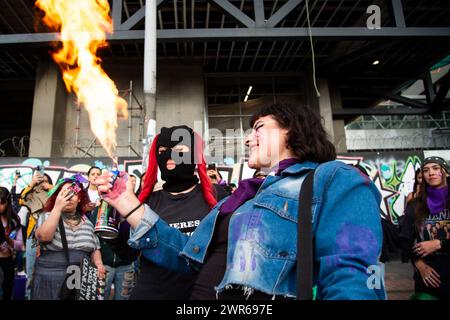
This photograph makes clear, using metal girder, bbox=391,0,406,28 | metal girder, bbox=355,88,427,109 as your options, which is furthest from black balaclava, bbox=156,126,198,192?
metal girder, bbox=355,88,427,109

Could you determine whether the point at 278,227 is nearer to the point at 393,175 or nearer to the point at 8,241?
the point at 8,241

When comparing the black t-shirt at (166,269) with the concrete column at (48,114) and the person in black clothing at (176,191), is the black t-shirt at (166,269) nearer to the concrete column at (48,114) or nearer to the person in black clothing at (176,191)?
the person in black clothing at (176,191)

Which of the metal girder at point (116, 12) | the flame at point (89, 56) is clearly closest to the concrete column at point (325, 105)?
the flame at point (89, 56)

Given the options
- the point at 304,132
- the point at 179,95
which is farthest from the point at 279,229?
the point at 179,95

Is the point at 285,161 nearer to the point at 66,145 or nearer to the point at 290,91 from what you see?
the point at 66,145

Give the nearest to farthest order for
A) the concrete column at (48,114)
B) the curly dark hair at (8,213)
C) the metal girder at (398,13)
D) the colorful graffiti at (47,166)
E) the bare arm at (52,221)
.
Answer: the bare arm at (52,221)
the curly dark hair at (8,213)
the metal girder at (398,13)
the colorful graffiti at (47,166)
the concrete column at (48,114)

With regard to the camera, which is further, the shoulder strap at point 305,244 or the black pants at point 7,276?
the black pants at point 7,276

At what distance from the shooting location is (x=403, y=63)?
13859mm

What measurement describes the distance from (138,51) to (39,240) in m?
10.2

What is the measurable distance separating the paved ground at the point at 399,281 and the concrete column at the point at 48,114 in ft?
37.4

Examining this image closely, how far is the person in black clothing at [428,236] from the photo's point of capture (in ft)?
11.1

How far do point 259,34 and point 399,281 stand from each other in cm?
704

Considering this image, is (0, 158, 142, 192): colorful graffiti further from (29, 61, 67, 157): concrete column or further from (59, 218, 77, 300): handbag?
(59, 218, 77, 300): handbag

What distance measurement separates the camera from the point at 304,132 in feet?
5.93
